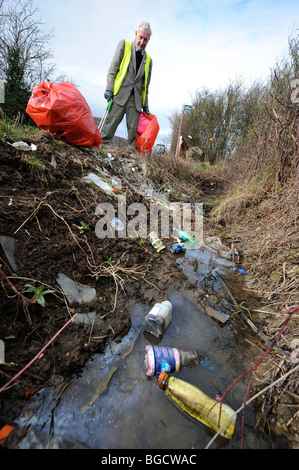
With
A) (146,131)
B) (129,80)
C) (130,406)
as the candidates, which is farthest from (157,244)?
(129,80)

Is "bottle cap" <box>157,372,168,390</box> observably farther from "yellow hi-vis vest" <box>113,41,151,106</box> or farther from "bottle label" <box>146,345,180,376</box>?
"yellow hi-vis vest" <box>113,41,151,106</box>


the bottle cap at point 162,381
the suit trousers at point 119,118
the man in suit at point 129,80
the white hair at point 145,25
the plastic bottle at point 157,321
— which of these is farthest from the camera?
the suit trousers at point 119,118

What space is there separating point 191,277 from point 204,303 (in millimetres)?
342

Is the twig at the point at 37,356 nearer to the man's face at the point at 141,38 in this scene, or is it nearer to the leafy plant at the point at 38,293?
the leafy plant at the point at 38,293

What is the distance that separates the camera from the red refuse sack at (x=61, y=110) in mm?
2549

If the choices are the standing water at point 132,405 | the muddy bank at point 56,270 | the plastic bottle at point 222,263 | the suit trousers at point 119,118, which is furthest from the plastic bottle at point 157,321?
the suit trousers at point 119,118

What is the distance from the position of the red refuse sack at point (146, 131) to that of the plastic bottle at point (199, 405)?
4.10m

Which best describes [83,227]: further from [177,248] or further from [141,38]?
[141,38]

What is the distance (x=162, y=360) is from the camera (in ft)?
3.62

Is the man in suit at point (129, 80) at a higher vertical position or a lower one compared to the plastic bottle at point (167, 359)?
higher

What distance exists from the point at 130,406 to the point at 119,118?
433 centimetres

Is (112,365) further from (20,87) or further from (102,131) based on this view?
(20,87)

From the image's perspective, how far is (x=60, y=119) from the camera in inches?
104

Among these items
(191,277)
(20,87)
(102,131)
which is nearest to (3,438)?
(191,277)
